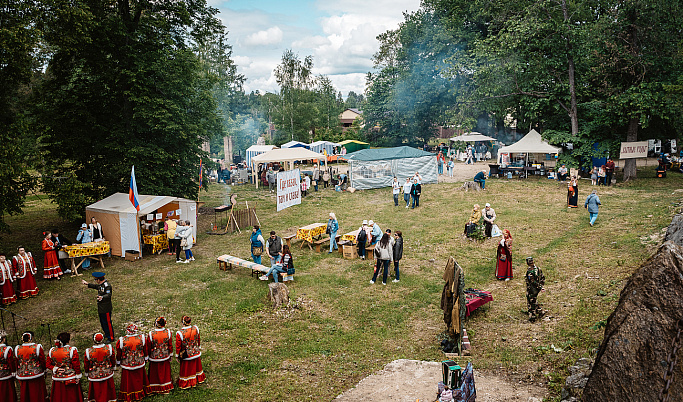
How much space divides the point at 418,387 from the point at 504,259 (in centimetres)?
609

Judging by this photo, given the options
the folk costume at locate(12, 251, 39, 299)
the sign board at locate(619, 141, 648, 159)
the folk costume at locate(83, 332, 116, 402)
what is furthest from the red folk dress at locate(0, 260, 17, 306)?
the sign board at locate(619, 141, 648, 159)

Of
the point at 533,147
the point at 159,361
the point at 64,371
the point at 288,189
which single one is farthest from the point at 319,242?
the point at 533,147

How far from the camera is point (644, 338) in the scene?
4.80 m

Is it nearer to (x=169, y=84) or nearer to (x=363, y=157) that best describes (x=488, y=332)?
(x=169, y=84)

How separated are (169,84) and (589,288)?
55.5 ft

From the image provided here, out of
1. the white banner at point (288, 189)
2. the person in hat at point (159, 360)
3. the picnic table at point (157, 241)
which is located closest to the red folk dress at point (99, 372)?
the person in hat at point (159, 360)

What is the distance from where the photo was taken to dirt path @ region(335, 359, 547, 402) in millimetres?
6398

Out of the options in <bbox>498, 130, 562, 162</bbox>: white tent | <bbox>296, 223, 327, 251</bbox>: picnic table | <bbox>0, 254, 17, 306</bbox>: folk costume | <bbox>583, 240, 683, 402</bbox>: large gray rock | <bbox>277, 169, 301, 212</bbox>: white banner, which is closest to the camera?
<bbox>583, 240, 683, 402</bbox>: large gray rock

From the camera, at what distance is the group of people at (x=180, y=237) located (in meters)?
14.6

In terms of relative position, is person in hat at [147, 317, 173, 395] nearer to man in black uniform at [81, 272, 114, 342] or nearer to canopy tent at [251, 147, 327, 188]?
man in black uniform at [81, 272, 114, 342]

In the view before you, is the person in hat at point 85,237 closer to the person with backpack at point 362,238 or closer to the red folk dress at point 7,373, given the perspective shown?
the red folk dress at point 7,373

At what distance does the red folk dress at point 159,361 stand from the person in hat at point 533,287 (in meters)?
7.45

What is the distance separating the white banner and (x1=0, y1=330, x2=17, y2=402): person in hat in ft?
48.4

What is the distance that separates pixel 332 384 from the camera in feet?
24.7
